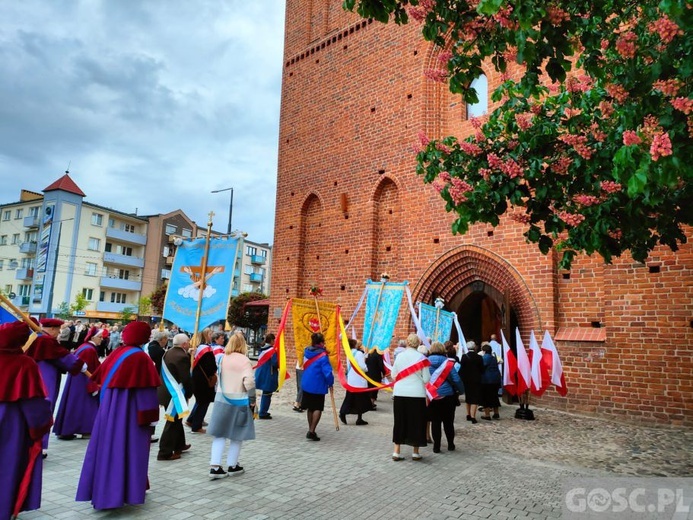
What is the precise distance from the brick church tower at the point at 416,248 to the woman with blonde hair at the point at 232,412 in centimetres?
765

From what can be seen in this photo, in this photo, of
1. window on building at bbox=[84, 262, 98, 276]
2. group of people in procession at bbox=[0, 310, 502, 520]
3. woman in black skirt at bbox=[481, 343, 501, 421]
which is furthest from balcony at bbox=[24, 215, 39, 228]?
woman in black skirt at bbox=[481, 343, 501, 421]

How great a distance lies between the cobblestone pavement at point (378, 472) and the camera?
183 inches

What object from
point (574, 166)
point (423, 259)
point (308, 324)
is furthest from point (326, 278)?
point (574, 166)

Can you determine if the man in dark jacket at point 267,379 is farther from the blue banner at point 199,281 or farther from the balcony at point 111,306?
the balcony at point 111,306

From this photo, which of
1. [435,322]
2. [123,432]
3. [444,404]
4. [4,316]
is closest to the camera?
[123,432]

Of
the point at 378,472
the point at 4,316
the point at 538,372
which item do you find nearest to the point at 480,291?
the point at 538,372

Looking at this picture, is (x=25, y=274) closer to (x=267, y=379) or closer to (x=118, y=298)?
(x=118, y=298)

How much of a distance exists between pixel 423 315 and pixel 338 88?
9.49 meters

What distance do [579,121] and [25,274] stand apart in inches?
1870

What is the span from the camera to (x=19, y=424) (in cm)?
400

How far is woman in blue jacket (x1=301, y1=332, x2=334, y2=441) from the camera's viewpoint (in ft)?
25.3

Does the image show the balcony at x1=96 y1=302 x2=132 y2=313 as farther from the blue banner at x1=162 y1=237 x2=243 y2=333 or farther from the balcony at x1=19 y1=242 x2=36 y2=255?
the blue banner at x1=162 y1=237 x2=243 y2=333

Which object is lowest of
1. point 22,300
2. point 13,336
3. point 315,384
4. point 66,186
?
point 315,384

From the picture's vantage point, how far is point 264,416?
9.35 meters
